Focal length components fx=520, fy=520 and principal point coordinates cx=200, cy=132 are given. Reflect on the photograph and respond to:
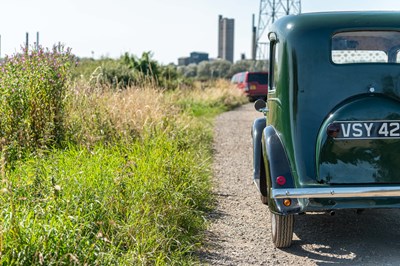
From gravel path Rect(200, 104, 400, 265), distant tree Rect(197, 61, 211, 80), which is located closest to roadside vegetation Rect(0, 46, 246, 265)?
gravel path Rect(200, 104, 400, 265)

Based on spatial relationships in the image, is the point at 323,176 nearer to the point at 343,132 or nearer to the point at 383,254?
the point at 343,132

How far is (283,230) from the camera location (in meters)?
4.63

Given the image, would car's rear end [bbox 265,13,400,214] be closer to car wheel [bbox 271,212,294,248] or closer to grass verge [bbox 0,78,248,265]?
car wheel [bbox 271,212,294,248]

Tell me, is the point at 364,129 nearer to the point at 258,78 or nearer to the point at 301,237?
the point at 301,237

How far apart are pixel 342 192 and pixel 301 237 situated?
3.84ft

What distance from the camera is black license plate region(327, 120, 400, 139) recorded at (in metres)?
4.28

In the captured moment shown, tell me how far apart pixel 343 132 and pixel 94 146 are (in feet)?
12.3

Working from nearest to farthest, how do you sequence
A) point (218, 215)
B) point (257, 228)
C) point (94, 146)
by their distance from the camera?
point (257, 228), point (218, 215), point (94, 146)

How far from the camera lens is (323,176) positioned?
4297mm

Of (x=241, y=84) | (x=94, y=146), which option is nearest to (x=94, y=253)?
(x=94, y=146)

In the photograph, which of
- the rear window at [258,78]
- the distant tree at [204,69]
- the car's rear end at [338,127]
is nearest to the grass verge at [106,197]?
the car's rear end at [338,127]

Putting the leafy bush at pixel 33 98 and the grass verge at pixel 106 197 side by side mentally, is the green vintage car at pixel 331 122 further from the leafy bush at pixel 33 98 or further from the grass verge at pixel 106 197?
the leafy bush at pixel 33 98

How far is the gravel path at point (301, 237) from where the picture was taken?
4492 millimetres

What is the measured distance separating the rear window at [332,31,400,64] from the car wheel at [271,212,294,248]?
152 cm
